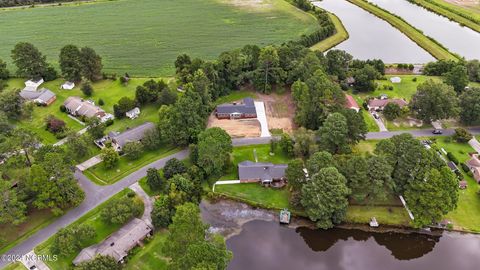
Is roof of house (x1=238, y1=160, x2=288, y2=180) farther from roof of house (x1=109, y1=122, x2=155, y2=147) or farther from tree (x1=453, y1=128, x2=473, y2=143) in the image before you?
tree (x1=453, y1=128, x2=473, y2=143)

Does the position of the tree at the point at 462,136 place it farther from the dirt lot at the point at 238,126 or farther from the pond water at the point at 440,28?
the pond water at the point at 440,28

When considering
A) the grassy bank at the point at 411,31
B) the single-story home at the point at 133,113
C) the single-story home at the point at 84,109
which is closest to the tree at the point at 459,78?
the grassy bank at the point at 411,31

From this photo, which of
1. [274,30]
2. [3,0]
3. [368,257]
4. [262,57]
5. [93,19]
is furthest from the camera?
[3,0]

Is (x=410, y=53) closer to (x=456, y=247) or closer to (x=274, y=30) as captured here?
(x=274, y=30)

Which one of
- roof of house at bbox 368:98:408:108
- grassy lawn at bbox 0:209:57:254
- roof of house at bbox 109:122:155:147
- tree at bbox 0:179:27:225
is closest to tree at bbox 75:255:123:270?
grassy lawn at bbox 0:209:57:254

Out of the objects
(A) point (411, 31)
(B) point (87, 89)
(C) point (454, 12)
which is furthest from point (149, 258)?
(C) point (454, 12)

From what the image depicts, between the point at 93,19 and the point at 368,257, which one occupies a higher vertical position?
the point at 93,19

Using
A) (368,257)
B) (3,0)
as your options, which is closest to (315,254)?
(368,257)
